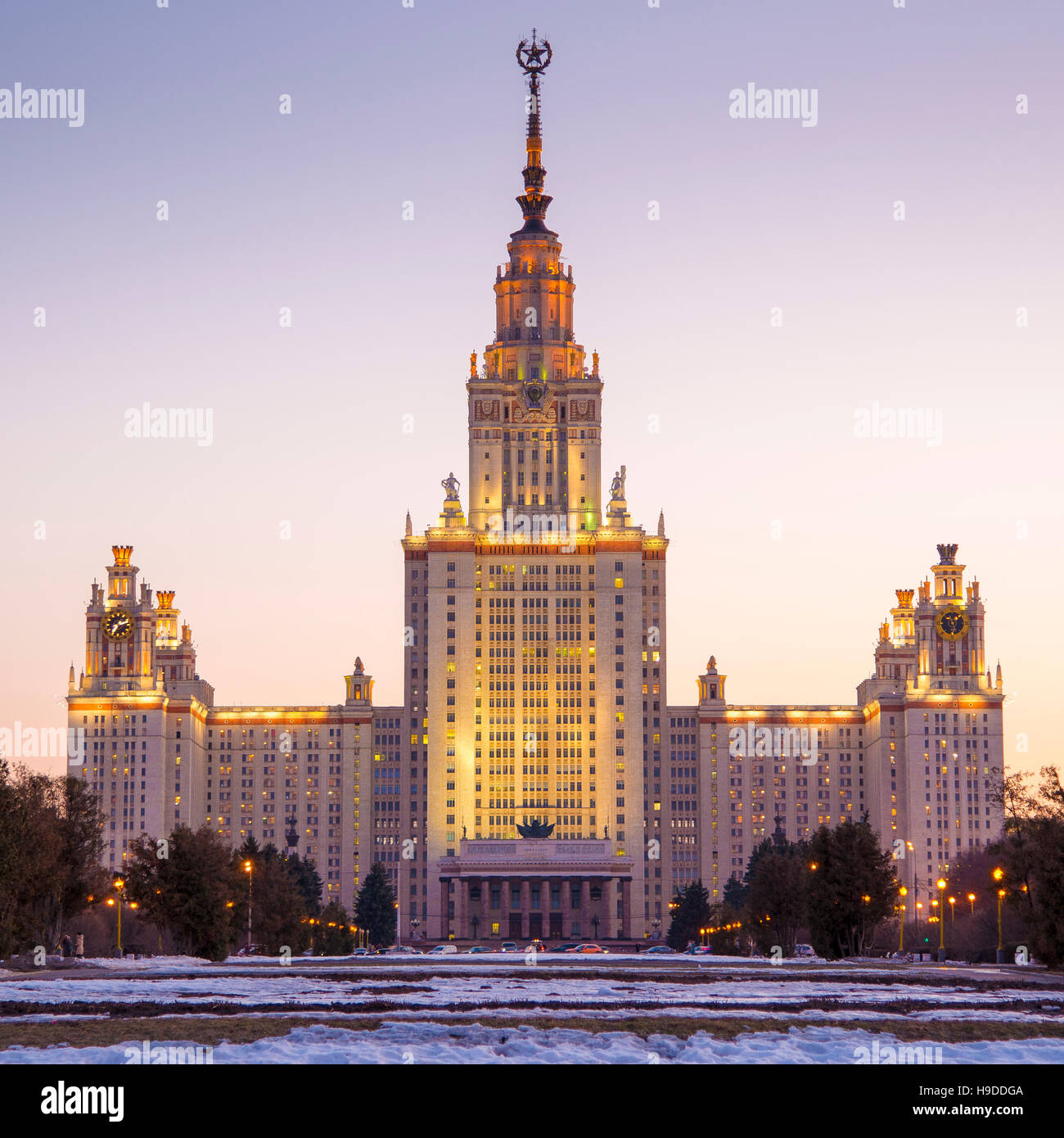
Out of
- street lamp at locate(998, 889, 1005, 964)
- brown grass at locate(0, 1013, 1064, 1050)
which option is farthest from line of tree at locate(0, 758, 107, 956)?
street lamp at locate(998, 889, 1005, 964)

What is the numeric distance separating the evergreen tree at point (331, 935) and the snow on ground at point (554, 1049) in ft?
301

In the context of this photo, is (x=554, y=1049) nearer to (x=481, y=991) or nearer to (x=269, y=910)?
(x=481, y=991)

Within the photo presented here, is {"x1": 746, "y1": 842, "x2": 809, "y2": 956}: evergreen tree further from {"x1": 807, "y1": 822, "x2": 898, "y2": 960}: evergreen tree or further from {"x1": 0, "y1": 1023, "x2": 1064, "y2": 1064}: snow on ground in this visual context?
{"x1": 0, "y1": 1023, "x2": 1064, "y2": 1064}: snow on ground

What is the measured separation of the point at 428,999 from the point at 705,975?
23.6m

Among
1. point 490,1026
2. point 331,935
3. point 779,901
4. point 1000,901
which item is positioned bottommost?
point 331,935

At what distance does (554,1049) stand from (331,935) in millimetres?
101340

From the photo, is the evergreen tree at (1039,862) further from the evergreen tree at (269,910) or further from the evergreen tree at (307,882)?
the evergreen tree at (307,882)

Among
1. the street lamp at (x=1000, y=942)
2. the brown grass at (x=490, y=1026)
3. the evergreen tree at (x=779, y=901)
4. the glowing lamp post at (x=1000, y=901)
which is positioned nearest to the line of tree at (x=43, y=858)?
the brown grass at (x=490, y=1026)

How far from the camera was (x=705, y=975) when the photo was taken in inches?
2680

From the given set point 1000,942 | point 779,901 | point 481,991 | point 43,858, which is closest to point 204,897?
point 43,858

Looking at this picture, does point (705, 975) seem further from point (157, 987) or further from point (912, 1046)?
point (912, 1046)

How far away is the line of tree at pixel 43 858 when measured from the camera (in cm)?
7706

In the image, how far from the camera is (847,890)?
317 feet
